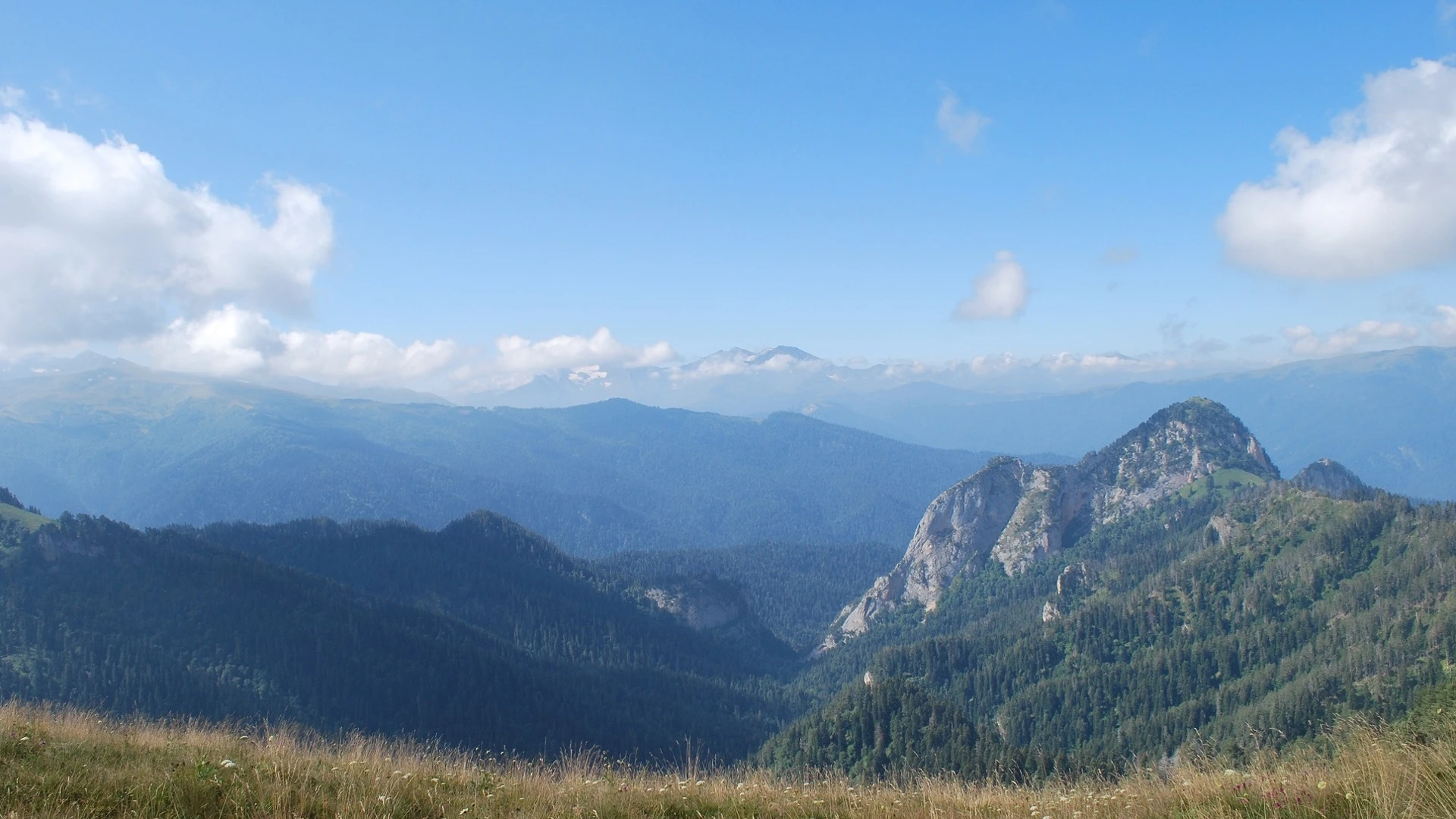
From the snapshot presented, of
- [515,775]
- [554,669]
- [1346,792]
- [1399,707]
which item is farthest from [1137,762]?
[554,669]

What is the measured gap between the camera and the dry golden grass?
9383 mm

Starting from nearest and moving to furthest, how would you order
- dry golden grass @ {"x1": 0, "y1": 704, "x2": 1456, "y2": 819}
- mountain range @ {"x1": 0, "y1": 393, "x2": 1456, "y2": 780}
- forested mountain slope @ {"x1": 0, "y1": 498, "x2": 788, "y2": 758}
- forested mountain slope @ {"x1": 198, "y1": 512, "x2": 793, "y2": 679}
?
dry golden grass @ {"x1": 0, "y1": 704, "x2": 1456, "y2": 819} < mountain range @ {"x1": 0, "y1": 393, "x2": 1456, "y2": 780} < forested mountain slope @ {"x1": 0, "y1": 498, "x2": 788, "y2": 758} < forested mountain slope @ {"x1": 198, "y1": 512, "x2": 793, "y2": 679}

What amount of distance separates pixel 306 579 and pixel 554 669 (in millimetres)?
47046

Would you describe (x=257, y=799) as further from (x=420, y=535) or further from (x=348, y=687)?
(x=420, y=535)

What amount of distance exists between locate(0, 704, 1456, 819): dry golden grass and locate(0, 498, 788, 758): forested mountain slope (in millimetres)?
86294

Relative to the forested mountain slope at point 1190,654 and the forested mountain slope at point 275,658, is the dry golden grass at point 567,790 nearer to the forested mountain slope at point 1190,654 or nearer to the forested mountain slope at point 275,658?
the forested mountain slope at point 1190,654

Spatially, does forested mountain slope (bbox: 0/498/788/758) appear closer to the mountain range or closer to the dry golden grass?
the mountain range

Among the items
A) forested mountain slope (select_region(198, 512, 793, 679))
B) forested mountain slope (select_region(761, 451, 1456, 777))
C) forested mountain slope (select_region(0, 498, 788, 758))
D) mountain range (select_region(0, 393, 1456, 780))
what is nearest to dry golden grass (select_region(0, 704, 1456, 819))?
forested mountain slope (select_region(761, 451, 1456, 777))

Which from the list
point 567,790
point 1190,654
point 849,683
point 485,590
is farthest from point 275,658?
point 1190,654

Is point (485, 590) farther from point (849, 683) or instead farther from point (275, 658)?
point (849, 683)

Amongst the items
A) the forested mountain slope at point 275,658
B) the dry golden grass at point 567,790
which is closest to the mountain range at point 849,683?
the forested mountain slope at point 275,658

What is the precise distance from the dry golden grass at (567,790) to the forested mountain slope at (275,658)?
3397 inches

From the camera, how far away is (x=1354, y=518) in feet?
403

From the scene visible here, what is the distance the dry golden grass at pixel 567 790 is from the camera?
938 centimetres
